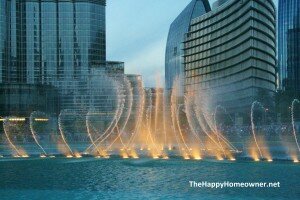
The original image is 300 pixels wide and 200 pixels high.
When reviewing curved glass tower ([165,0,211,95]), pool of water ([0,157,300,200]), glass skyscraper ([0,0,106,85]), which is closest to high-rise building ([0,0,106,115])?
glass skyscraper ([0,0,106,85])

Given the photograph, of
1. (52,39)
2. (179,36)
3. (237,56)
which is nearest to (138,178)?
(237,56)

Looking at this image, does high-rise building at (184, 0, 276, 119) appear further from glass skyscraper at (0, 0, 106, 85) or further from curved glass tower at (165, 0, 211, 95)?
glass skyscraper at (0, 0, 106, 85)

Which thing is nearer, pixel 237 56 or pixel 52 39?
pixel 237 56

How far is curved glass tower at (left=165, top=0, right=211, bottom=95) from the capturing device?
174 m

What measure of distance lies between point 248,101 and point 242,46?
14.0 m

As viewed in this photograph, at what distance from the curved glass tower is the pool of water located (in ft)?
416

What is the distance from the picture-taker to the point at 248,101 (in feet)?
370

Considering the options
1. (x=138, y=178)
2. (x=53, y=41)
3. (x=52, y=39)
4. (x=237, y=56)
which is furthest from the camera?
(x=53, y=41)

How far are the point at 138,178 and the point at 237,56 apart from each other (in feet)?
318

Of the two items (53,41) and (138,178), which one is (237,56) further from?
(138,178)

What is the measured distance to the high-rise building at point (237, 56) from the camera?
114 metres

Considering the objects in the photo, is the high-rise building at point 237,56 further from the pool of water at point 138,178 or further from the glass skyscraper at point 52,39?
the pool of water at point 138,178

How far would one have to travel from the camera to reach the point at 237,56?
12331 centimetres

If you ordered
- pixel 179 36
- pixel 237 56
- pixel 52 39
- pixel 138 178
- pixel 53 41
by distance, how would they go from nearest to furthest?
1. pixel 138 178
2. pixel 237 56
3. pixel 52 39
4. pixel 53 41
5. pixel 179 36
